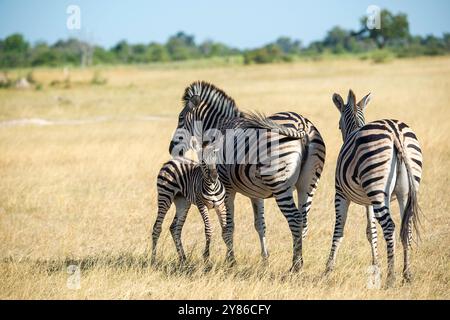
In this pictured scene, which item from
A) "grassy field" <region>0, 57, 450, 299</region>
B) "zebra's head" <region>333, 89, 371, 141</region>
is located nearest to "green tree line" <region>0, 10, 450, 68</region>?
"grassy field" <region>0, 57, 450, 299</region>

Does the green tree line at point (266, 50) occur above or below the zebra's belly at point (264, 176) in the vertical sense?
above

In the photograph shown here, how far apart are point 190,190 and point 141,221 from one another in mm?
2498

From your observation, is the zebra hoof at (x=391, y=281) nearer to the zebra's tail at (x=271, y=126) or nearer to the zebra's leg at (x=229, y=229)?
the zebra's tail at (x=271, y=126)

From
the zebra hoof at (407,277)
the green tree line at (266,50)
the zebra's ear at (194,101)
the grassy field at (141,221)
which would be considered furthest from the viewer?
the green tree line at (266,50)

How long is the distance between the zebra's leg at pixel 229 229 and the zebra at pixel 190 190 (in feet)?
0.27

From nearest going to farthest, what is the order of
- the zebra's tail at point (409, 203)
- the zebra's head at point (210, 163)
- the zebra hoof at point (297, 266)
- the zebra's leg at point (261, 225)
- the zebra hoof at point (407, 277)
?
the zebra's tail at point (409, 203) → the zebra hoof at point (407, 277) → the zebra hoof at point (297, 266) → the zebra's head at point (210, 163) → the zebra's leg at point (261, 225)

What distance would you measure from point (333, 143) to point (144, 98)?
14631 millimetres

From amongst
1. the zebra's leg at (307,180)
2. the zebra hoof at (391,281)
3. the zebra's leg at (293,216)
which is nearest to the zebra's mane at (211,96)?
the zebra's leg at (307,180)

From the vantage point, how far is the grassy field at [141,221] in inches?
263

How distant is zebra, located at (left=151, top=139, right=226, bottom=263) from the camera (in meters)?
7.50

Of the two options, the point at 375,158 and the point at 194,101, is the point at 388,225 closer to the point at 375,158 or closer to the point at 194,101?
the point at 375,158

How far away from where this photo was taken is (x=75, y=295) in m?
6.41
